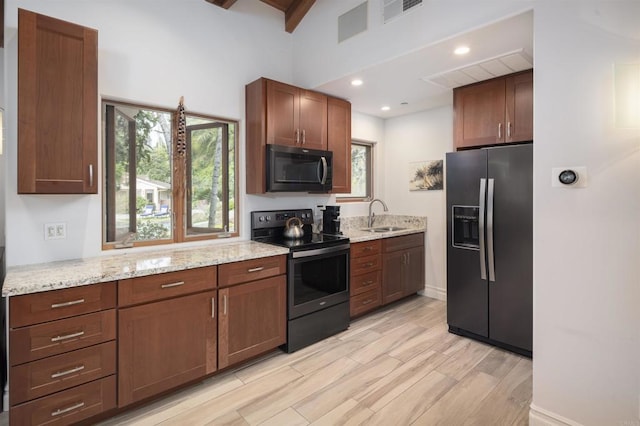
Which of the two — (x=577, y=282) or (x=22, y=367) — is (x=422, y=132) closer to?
(x=577, y=282)

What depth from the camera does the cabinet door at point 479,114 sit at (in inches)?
121

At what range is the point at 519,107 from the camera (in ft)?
9.65

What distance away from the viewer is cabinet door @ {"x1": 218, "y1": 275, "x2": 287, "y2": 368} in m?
2.41

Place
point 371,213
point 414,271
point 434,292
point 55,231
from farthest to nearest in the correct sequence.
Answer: point 371,213, point 434,292, point 414,271, point 55,231

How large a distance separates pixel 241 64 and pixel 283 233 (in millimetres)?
1720

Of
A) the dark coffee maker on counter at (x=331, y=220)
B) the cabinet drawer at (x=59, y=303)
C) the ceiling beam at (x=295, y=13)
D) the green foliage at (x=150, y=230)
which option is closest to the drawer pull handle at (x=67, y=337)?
the cabinet drawer at (x=59, y=303)

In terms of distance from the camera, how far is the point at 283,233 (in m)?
3.40

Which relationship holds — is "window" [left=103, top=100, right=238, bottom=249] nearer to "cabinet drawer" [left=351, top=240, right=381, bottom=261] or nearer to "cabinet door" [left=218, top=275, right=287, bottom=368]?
"cabinet door" [left=218, top=275, right=287, bottom=368]

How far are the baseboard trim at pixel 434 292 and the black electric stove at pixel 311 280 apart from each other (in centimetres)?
156

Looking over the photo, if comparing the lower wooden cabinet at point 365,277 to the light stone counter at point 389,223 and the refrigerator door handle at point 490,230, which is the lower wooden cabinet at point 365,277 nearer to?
the light stone counter at point 389,223

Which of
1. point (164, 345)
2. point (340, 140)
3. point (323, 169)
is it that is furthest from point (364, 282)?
point (164, 345)

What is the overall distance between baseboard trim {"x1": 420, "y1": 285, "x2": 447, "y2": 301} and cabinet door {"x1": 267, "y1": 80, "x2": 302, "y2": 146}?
261 centimetres

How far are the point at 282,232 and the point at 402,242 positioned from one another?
147 cm

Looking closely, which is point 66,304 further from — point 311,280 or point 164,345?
point 311,280
